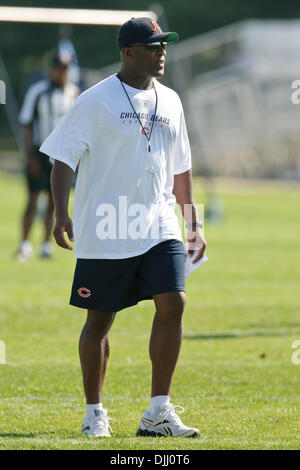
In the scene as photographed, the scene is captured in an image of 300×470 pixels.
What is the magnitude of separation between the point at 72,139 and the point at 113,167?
237 millimetres

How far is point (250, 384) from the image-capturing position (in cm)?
621

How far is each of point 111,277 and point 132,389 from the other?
1392 mm

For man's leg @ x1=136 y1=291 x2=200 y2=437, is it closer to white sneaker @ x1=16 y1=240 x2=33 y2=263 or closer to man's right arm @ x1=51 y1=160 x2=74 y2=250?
man's right arm @ x1=51 y1=160 x2=74 y2=250

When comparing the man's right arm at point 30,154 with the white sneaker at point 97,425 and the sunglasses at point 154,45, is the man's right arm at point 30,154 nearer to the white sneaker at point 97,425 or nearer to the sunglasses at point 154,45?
the sunglasses at point 154,45

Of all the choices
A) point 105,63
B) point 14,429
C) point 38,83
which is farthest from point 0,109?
point 14,429

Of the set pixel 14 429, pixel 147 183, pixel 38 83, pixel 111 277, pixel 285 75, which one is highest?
pixel 285 75

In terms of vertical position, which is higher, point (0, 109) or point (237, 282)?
point (0, 109)

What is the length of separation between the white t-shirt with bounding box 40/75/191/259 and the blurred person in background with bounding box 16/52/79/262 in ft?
24.6

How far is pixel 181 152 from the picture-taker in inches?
205

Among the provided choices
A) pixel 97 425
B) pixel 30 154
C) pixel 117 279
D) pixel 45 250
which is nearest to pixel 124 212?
pixel 117 279

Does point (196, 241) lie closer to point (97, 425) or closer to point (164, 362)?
point (164, 362)

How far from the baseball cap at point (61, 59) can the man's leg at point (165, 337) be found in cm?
748

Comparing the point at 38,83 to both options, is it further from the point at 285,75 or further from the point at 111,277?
the point at 285,75

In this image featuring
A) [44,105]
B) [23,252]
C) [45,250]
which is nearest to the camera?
[44,105]
